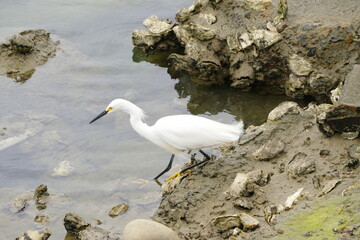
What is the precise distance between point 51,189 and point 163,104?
8.66 feet

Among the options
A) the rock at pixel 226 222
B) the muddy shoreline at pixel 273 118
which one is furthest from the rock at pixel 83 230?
the rock at pixel 226 222

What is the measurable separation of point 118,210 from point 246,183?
1.88 metres

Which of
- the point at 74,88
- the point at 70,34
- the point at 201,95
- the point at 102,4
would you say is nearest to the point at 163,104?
the point at 201,95

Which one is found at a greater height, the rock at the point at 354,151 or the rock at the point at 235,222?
the rock at the point at 354,151

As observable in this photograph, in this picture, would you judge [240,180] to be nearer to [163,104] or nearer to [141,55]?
[163,104]

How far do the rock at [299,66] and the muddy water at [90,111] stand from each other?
2.52 feet

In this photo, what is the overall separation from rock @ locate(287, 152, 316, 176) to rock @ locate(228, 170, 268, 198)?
0.30 m

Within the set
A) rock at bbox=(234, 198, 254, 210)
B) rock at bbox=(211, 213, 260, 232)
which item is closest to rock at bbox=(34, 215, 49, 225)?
rock at bbox=(211, 213, 260, 232)

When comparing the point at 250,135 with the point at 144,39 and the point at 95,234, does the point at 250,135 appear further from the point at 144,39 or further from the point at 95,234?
the point at 144,39

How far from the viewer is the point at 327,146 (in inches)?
241

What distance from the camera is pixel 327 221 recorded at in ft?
15.5

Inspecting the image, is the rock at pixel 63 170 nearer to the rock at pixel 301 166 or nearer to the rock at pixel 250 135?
the rock at pixel 250 135

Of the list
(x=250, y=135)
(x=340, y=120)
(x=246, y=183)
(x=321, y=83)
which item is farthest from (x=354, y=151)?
(x=321, y=83)

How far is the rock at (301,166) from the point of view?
585 centimetres
